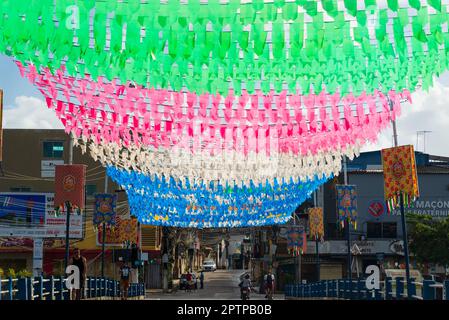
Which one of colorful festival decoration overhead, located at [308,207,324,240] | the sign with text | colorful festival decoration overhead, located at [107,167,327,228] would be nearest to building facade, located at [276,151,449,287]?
colorful festival decoration overhead, located at [308,207,324,240]

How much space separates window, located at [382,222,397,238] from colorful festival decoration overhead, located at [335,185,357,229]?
68.8 feet

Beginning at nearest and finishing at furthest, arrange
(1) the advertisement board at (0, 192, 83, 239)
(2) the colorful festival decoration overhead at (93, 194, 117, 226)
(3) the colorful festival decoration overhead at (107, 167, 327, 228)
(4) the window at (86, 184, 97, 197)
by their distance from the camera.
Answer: (3) the colorful festival decoration overhead at (107, 167, 327, 228) → (2) the colorful festival decoration overhead at (93, 194, 117, 226) → (1) the advertisement board at (0, 192, 83, 239) → (4) the window at (86, 184, 97, 197)

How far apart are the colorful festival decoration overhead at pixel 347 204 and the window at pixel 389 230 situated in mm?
20956

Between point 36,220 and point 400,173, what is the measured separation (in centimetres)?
2449

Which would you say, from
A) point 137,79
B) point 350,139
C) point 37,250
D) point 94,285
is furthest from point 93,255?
point 137,79

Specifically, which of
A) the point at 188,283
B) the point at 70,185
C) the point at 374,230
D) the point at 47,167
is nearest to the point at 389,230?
the point at 374,230

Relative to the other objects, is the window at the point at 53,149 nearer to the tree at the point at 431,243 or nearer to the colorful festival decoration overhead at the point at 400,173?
the tree at the point at 431,243

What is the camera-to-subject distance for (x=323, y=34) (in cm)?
806

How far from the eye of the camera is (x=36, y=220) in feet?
121

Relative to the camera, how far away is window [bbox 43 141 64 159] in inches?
1861

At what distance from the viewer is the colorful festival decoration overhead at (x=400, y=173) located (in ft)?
58.1

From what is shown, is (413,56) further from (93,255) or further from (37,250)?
(93,255)

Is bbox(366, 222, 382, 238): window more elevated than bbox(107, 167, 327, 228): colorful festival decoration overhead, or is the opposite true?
bbox(107, 167, 327, 228): colorful festival decoration overhead

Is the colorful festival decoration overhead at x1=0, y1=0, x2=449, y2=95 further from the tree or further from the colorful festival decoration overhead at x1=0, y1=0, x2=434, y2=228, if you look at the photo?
the tree
